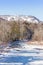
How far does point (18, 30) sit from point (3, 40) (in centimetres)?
683

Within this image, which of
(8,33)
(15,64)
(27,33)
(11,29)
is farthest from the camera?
(27,33)

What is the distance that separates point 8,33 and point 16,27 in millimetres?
4211

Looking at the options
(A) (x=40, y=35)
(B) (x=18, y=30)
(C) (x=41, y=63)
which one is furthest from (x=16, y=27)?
(C) (x=41, y=63)

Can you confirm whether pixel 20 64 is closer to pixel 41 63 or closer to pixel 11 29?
pixel 41 63

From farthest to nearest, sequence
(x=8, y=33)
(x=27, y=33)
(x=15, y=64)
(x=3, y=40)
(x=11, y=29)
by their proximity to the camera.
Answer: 1. (x=27, y=33)
2. (x=11, y=29)
3. (x=8, y=33)
4. (x=3, y=40)
5. (x=15, y=64)

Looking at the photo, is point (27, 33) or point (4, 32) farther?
point (27, 33)

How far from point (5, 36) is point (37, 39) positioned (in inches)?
220

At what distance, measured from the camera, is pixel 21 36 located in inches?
1617

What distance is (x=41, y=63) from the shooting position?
1512 centimetres

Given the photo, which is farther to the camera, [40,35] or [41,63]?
[40,35]

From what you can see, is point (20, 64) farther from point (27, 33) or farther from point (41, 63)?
point (27, 33)

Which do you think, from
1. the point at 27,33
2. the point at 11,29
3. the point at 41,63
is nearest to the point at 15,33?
the point at 11,29

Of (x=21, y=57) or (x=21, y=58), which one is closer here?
(x=21, y=58)

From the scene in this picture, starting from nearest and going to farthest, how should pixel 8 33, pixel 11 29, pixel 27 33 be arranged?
1. pixel 8 33
2. pixel 11 29
3. pixel 27 33
